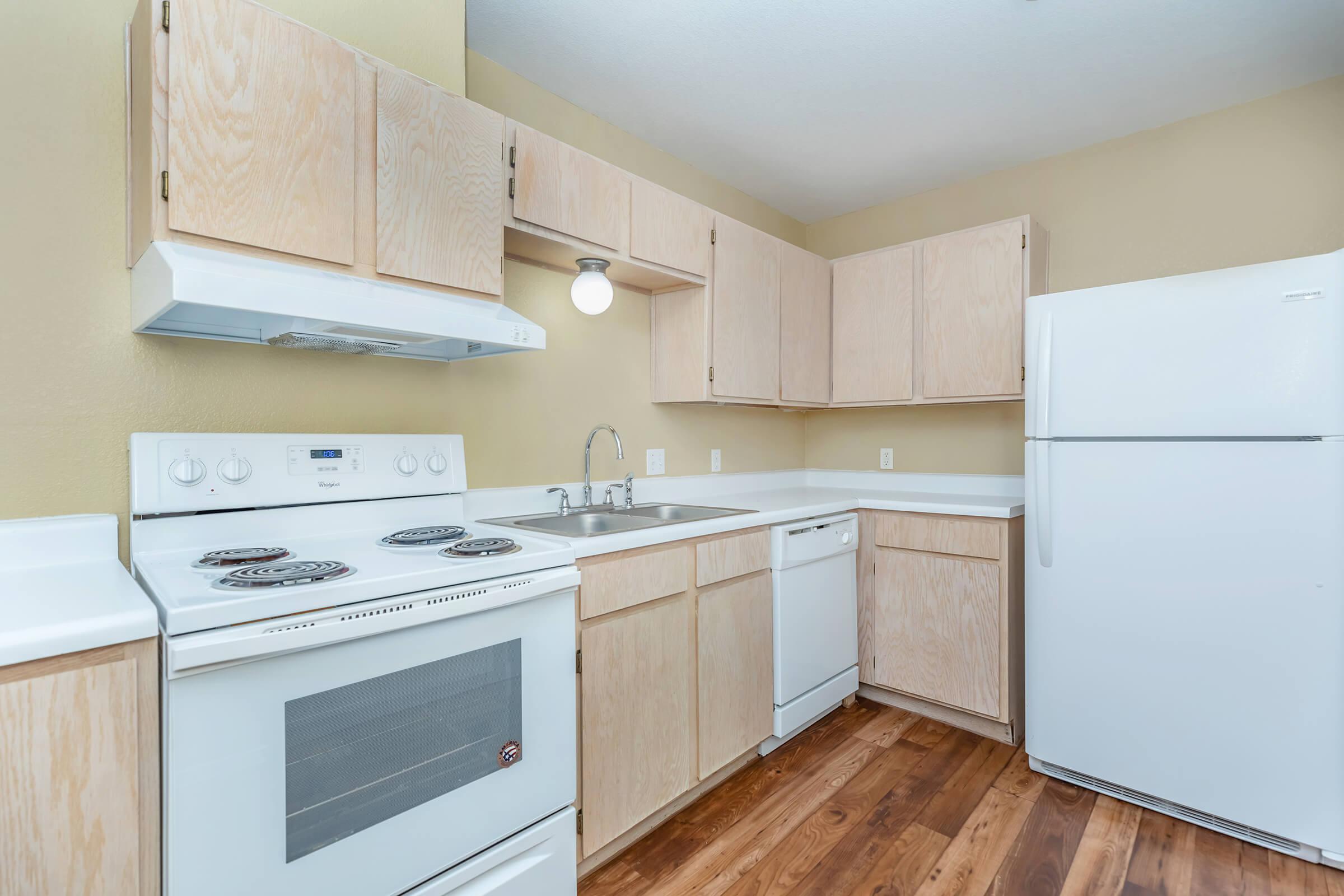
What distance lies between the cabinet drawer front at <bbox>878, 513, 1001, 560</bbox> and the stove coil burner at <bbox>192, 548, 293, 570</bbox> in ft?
7.11

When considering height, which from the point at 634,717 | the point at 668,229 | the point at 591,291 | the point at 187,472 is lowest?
the point at 634,717

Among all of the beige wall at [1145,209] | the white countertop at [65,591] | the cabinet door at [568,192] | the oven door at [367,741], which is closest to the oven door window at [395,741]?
the oven door at [367,741]

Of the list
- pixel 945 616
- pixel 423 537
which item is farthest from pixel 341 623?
pixel 945 616

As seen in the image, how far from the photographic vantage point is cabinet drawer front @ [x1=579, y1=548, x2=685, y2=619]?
1.67 meters

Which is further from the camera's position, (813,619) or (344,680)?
(813,619)

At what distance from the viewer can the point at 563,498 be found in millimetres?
2270

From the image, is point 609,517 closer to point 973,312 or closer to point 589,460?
point 589,460

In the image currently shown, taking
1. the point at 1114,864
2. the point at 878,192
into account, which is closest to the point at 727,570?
the point at 1114,864

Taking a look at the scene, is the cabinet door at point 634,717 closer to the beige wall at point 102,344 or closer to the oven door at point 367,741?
the oven door at point 367,741

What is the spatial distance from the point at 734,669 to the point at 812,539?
59 cm

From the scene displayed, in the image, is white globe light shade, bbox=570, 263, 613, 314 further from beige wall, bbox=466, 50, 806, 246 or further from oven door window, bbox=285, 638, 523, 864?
oven door window, bbox=285, 638, 523, 864

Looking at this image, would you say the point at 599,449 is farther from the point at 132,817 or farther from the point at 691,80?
the point at 132,817

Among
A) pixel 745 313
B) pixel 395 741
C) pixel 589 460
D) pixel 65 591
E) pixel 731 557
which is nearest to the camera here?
pixel 65 591

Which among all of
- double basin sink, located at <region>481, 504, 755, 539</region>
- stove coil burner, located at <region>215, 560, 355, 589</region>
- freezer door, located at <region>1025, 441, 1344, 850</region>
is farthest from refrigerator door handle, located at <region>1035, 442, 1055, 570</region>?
stove coil burner, located at <region>215, 560, 355, 589</region>
